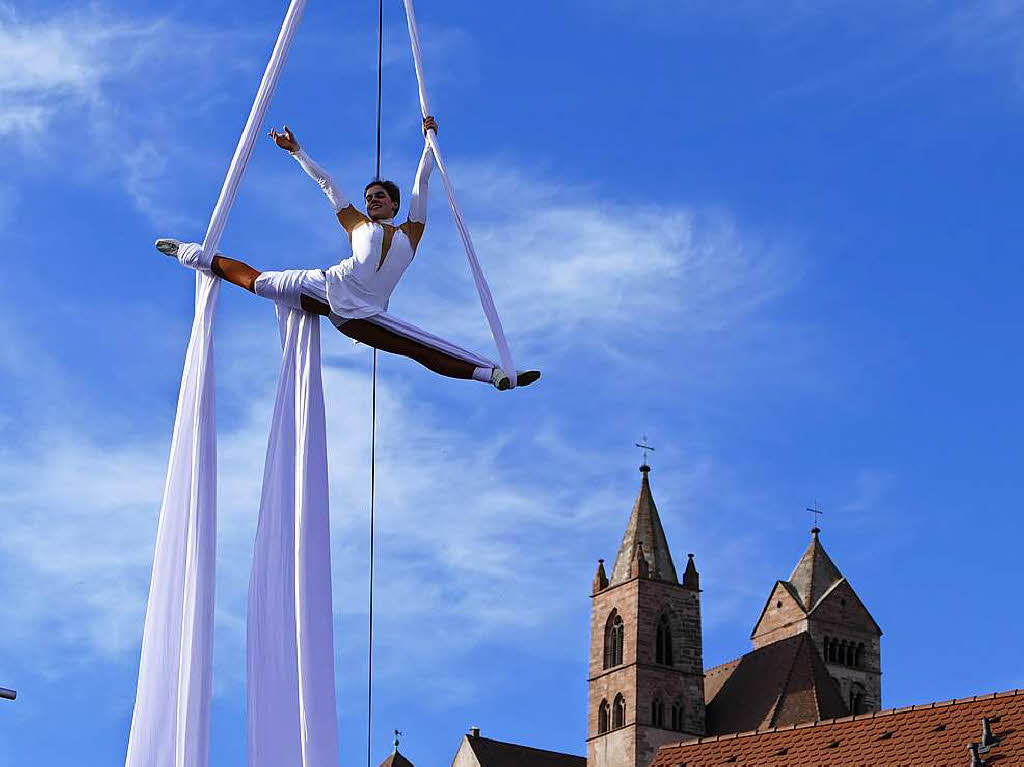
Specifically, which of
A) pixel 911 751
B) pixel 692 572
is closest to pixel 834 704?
pixel 692 572

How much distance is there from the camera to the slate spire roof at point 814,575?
93500mm

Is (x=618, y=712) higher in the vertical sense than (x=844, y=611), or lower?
lower

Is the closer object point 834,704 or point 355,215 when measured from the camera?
point 355,215

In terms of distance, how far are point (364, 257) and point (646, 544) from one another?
75211 millimetres

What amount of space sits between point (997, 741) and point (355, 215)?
2846cm

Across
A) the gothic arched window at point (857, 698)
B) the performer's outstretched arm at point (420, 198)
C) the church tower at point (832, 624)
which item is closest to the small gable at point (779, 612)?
the church tower at point (832, 624)

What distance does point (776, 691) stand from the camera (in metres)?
84.4

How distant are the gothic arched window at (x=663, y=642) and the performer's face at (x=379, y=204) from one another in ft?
242

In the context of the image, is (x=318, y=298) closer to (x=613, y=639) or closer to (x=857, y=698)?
(x=613, y=639)

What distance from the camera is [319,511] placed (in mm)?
12586

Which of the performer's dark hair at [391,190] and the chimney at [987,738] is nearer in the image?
the performer's dark hair at [391,190]

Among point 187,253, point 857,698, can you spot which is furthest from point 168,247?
A: point 857,698

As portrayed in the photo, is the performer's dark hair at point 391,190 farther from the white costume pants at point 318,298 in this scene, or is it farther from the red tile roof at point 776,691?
the red tile roof at point 776,691

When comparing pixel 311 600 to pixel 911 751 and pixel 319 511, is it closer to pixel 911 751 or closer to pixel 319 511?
pixel 319 511
